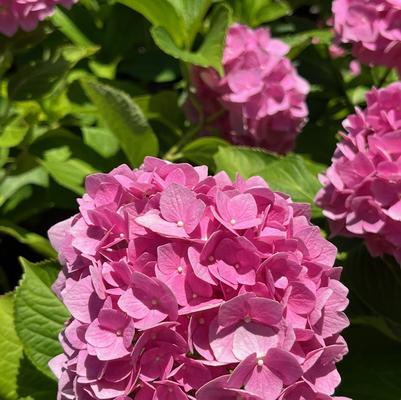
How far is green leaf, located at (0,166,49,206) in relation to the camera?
1.51 metres

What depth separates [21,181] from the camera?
1.54m

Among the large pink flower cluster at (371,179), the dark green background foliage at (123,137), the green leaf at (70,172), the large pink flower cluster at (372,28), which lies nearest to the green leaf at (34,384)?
the dark green background foliage at (123,137)

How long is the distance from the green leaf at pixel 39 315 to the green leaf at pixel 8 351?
7 cm

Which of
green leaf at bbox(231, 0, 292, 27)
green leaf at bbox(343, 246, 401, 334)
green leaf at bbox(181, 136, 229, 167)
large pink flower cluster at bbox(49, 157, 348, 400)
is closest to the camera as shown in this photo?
large pink flower cluster at bbox(49, 157, 348, 400)

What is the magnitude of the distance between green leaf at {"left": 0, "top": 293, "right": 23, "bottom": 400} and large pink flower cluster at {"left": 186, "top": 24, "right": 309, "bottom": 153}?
575 mm

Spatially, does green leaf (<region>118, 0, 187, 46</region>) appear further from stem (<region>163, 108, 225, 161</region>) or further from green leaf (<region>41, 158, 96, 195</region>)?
green leaf (<region>41, 158, 96, 195</region>)

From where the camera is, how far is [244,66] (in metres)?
1.47

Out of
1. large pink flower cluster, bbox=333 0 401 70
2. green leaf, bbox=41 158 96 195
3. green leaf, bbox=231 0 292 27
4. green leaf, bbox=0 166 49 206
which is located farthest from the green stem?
green leaf, bbox=0 166 49 206

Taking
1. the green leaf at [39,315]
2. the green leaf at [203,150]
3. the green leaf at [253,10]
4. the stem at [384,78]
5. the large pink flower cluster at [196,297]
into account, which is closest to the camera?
the large pink flower cluster at [196,297]

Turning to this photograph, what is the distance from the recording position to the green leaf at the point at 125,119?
1.33 meters

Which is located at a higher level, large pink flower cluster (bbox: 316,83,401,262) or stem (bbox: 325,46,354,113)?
large pink flower cluster (bbox: 316,83,401,262)

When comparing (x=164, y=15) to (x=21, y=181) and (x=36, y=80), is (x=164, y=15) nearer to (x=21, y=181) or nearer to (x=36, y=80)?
(x=36, y=80)

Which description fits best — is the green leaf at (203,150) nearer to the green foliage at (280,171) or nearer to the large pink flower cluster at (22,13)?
the green foliage at (280,171)

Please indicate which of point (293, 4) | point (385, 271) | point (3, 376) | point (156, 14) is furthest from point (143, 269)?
point (293, 4)
